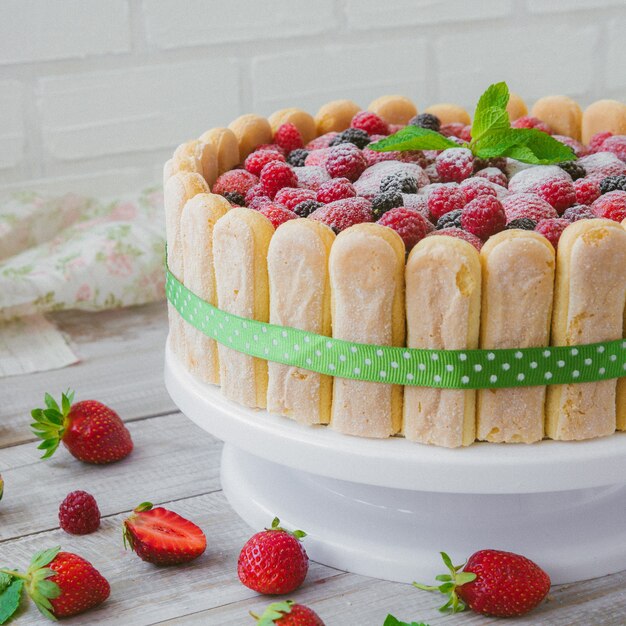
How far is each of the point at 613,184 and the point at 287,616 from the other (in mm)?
717

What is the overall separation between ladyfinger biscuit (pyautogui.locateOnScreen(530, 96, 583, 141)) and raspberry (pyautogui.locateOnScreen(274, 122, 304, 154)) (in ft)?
1.41

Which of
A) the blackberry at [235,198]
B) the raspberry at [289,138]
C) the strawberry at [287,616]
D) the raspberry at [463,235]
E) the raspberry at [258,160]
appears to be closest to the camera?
the strawberry at [287,616]

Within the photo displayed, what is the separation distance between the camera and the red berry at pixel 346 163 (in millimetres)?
1485

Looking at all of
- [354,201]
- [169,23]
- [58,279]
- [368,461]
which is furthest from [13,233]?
[368,461]

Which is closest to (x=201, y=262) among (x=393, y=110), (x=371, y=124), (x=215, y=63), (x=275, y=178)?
(x=275, y=178)

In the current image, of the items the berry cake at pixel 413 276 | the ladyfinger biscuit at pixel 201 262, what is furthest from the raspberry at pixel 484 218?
the ladyfinger biscuit at pixel 201 262

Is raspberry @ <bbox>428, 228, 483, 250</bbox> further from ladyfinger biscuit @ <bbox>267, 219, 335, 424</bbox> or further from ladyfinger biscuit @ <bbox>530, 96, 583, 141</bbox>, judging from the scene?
ladyfinger biscuit @ <bbox>530, 96, 583, 141</bbox>

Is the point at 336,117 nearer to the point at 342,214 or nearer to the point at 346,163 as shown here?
the point at 346,163

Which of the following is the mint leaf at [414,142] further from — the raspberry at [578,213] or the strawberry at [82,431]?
the strawberry at [82,431]

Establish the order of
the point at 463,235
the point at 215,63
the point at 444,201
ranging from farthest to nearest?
the point at 215,63 < the point at 444,201 < the point at 463,235

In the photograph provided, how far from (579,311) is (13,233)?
1.56 metres

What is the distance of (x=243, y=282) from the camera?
1.25 metres

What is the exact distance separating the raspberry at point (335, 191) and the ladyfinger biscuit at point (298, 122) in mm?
385

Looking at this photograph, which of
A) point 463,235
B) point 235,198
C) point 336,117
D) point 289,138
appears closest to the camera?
point 463,235
